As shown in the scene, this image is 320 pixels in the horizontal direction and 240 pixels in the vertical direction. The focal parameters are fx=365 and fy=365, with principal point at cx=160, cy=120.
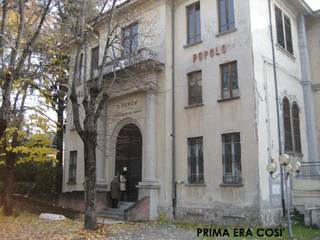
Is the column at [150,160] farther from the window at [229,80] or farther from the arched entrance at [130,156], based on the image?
the window at [229,80]

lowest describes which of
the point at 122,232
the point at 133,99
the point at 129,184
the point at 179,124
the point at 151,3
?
the point at 122,232

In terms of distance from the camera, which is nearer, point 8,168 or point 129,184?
point 8,168

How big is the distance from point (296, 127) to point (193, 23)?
797cm

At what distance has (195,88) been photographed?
18672mm

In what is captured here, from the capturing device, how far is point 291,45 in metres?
21.0

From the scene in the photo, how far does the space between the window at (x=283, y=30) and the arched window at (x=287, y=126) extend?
323cm

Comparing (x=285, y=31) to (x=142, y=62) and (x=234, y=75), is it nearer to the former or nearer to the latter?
(x=234, y=75)

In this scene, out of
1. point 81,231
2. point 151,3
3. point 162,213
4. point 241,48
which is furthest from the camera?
point 151,3

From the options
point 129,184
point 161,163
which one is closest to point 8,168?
point 129,184

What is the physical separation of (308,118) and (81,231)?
14.4m

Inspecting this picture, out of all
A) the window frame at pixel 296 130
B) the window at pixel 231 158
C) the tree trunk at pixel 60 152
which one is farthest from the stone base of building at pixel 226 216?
the tree trunk at pixel 60 152

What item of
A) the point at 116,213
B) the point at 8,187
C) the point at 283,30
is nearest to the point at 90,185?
the point at 116,213

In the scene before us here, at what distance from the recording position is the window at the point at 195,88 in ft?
60.5

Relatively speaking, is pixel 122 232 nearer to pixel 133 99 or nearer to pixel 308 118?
pixel 133 99
